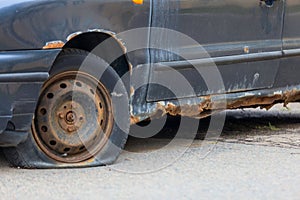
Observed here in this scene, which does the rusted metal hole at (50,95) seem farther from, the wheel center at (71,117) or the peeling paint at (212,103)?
the peeling paint at (212,103)

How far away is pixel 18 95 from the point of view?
161 inches

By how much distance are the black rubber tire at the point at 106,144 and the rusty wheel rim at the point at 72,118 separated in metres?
0.04

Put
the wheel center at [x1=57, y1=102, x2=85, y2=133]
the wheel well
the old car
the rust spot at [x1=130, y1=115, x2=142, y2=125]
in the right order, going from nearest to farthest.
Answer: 1. the old car
2. the wheel center at [x1=57, y1=102, x2=85, y2=133]
3. the wheel well
4. the rust spot at [x1=130, y1=115, x2=142, y2=125]

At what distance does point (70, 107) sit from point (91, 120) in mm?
178

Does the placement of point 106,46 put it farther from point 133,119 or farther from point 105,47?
point 133,119

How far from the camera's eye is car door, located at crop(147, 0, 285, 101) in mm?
4789

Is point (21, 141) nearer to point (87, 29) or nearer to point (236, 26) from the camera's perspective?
point (87, 29)

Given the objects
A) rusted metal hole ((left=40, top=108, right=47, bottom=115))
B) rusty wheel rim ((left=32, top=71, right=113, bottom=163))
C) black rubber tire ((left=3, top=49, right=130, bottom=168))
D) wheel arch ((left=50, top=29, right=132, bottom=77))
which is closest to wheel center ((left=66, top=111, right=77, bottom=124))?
rusty wheel rim ((left=32, top=71, right=113, bottom=163))

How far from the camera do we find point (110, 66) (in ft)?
15.2

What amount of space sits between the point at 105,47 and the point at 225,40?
1.08 m

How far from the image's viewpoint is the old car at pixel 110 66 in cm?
412

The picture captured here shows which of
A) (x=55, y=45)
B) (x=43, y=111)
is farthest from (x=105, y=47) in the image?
(x=43, y=111)

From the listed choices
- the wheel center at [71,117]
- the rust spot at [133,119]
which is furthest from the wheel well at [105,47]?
the wheel center at [71,117]

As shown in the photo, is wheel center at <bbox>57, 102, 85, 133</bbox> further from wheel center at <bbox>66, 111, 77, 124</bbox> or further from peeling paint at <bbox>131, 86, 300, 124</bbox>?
peeling paint at <bbox>131, 86, 300, 124</bbox>
